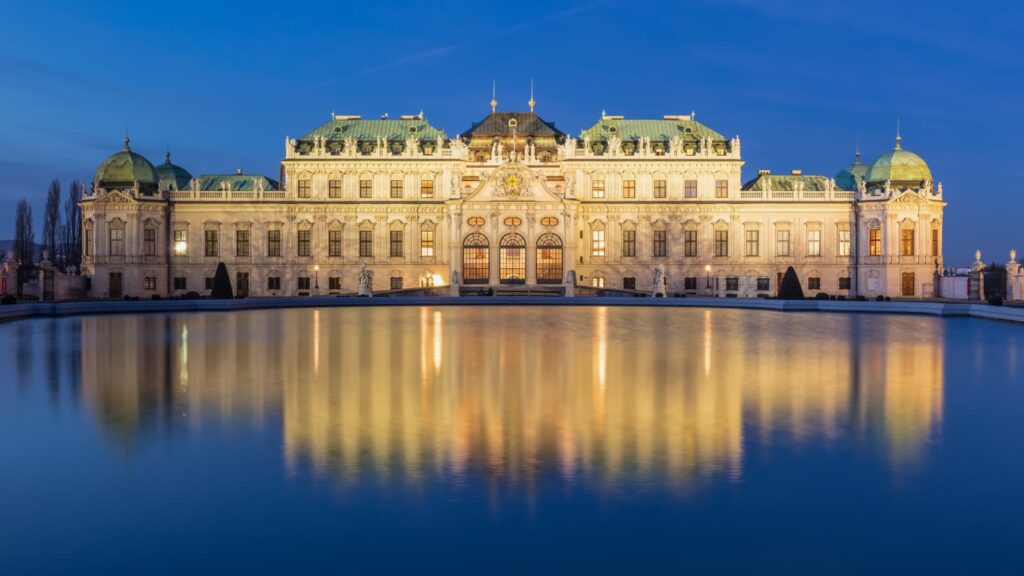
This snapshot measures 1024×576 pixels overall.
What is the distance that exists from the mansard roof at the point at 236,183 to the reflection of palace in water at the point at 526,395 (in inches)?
1798

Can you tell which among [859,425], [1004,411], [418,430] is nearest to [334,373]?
[418,430]

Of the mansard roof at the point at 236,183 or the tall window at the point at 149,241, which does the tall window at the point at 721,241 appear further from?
the tall window at the point at 149,241

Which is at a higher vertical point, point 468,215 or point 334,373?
point 468,215

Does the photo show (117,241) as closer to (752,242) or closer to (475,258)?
(475,258)

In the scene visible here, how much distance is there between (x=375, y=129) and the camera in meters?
75.1

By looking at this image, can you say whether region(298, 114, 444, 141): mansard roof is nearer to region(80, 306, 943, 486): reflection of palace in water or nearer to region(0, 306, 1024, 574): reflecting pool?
region(80, 306, 943, 486): reflection of palace in water

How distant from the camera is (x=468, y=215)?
71188 millimetres

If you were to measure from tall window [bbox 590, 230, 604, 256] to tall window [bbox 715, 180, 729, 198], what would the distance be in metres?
10.1

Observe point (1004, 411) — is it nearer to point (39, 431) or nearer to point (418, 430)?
point (418, 430)

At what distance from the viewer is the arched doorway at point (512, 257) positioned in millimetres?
71438

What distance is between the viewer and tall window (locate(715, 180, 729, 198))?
73.5m

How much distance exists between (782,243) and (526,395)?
202 ft

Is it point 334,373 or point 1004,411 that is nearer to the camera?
point 1004,411

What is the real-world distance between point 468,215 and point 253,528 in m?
63.1
